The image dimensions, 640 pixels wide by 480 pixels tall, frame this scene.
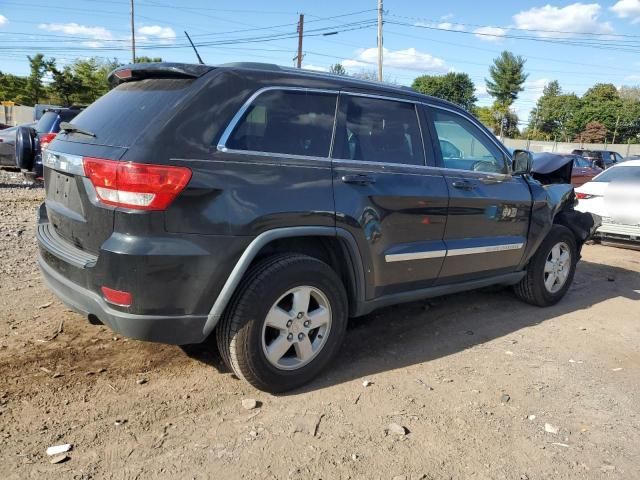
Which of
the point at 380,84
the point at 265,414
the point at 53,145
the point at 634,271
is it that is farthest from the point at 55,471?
the point at 634,271

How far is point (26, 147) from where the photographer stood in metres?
5.14

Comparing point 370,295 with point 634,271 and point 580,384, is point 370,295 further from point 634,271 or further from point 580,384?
point 634,271

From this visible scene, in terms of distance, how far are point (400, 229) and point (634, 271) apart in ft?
17.0

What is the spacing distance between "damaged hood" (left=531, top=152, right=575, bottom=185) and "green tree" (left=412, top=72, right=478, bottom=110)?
276 feet

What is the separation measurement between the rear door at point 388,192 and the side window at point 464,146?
0.22 metres

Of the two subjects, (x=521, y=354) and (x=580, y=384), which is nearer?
(x=580, y=384)

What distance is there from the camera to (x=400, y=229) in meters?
3.74

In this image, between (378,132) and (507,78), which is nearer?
(378,132)

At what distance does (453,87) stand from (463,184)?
90.8m

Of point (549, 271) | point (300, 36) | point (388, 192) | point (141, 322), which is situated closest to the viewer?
point (141, 322)

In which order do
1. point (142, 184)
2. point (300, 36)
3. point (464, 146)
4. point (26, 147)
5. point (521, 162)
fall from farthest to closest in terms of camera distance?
point (300, 36)
point (26, 147)
point (521, 162)
point (464, 146)
point (142, 184)

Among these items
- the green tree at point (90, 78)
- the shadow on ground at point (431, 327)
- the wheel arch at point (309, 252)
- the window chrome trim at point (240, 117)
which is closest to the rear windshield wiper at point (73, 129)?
the window chrome trim at point (240, 117)

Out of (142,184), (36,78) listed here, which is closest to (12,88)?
(36,78)

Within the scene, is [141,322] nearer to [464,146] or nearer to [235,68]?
[235,68]
